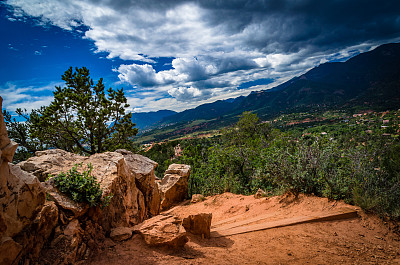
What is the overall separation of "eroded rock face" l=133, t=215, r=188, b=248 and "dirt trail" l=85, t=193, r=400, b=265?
151 millimetres

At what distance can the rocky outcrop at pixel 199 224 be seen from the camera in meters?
5.72

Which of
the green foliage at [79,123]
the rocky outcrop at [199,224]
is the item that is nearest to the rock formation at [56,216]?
the rocky outcrop at [199,224]

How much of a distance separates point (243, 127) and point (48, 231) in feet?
88.0

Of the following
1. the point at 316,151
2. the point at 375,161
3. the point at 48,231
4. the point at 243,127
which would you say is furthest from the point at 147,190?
the point at 243,127

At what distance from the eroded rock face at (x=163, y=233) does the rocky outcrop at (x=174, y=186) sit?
9280mm

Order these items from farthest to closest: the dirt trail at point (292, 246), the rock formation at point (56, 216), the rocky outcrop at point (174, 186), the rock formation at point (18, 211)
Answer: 1. the rocky outcrop at point (174, 186)
2. the dirt trail at point (292, 246)
3. the rock formation at point (56, 216)
4. the rock formation at point (18, 211)

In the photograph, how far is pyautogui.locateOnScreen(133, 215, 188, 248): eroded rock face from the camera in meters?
4.50

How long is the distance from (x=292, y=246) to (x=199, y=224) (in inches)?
103

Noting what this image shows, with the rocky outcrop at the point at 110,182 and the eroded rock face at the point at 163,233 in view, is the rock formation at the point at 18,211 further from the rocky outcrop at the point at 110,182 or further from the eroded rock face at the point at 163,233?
the eroded rock face at the point at 163,233

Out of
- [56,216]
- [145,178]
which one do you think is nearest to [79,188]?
[56,216]

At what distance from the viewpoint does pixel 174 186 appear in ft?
49.4

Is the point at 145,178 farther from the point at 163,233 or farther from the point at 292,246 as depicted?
the point at 292,246

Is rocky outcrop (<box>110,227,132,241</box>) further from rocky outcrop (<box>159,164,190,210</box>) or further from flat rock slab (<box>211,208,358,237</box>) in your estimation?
rocky outcrop (<box>159,164,190,210</box>)

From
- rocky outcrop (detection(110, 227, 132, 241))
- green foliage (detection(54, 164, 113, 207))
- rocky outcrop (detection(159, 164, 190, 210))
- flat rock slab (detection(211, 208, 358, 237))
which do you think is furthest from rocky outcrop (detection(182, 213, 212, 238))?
rocky outcrop (detection(159, 164, 190, 210))
